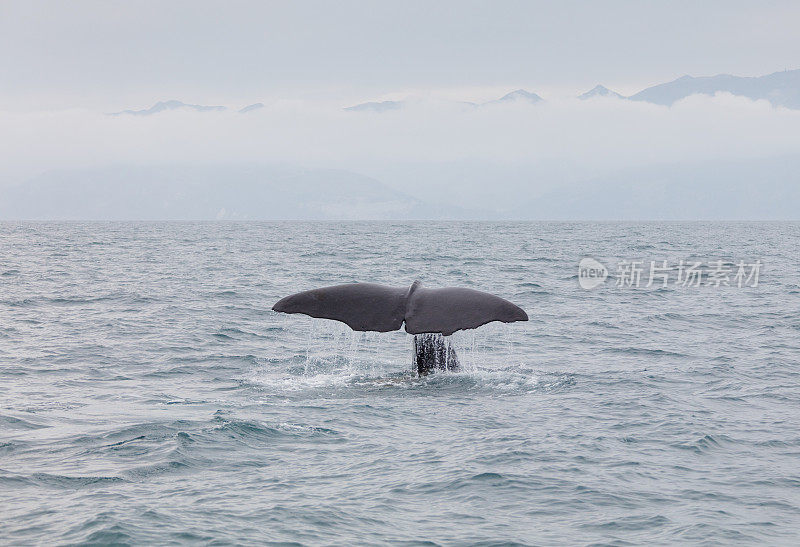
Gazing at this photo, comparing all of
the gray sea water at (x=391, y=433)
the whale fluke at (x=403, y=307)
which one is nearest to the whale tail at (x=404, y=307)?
the whale fluke at (x=403, y=307)

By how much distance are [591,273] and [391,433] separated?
30494 mm

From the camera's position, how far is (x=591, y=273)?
40469mm

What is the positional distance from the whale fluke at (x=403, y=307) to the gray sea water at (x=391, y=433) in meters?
1.32

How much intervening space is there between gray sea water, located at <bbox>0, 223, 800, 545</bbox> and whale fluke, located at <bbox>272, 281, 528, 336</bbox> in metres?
1.32

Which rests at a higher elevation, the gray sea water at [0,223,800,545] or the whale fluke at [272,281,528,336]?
the whale fluke at [272,281,528,336]

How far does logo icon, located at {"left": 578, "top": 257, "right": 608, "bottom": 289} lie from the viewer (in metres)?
35.3

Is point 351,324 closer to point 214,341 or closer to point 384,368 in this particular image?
point 384,368

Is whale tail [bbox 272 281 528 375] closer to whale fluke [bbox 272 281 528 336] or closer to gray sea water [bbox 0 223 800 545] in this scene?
whale fluke [bbox 272 281 528 336]

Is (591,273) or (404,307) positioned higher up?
(404,307)

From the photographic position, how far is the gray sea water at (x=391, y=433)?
27.1ft
